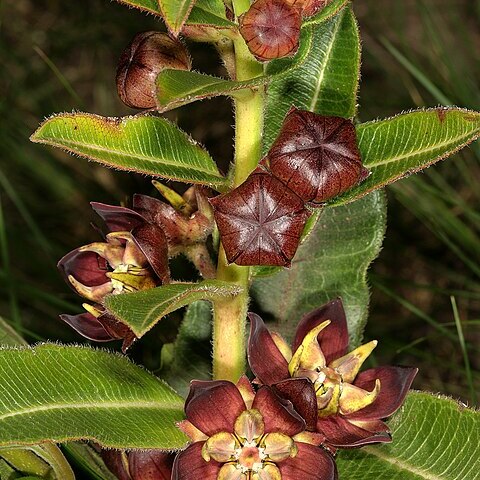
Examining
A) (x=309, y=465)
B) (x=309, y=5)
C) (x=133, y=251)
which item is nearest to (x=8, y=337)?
(x=133, y=251)

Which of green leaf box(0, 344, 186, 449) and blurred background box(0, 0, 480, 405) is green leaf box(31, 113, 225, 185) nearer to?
green leaf box(0, 344, 186, 449)

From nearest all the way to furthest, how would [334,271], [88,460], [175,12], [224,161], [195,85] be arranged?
[175,12] → [195,85] → [88,460] → [334,271] → [224,161]

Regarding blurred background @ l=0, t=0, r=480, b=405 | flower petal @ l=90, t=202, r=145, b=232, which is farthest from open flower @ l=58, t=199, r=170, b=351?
blurred background @ l=0, t=0, r=480, b=405

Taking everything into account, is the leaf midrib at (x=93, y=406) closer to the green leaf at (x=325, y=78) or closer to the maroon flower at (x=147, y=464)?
the maroon flower at (x=147, y=464)

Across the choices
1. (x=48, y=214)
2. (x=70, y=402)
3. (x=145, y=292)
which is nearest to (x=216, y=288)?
(x=145, y=292)

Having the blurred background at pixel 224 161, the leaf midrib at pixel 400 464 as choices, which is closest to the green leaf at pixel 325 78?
the leaf midrib at pixel 400 464

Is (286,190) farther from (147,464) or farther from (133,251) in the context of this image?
(147,464)
